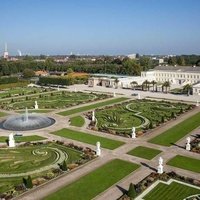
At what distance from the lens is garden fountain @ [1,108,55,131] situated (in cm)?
5288

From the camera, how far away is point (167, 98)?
83.5 meters

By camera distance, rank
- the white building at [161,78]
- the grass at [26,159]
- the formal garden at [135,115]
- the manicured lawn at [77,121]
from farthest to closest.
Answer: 1. the white building at [161,78]
2. the manicured lawn at [77,121]
3. the formal garden at [135,115]
4. the grass at [26,159]

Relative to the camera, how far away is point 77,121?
57.7 m

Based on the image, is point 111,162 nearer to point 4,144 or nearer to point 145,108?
point 4,144

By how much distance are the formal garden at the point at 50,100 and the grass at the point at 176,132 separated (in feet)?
97.4

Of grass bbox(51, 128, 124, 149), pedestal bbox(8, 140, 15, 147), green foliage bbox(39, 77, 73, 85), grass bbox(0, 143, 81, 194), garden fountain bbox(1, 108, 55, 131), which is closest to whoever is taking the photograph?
grass bbox(0, 143, 81, 194)

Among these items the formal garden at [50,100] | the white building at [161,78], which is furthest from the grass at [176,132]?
the white building at [161,78]

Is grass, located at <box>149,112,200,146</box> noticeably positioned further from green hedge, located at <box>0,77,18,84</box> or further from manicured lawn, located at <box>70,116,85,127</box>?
green hedge, located at <box>0,77,18,84</box>

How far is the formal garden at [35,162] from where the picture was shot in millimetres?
31503

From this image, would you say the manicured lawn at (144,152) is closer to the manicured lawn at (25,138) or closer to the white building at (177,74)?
the manicured lawn at (25,138)

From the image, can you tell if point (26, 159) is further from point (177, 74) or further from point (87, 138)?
point (177, 74)

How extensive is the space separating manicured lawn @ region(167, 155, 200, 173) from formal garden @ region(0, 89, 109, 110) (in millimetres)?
39261

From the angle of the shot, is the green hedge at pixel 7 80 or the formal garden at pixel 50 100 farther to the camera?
the green hedge at pixel 7 80

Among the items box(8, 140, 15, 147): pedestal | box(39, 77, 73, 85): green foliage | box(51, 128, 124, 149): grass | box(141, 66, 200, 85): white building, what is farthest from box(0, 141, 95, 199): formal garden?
box(141, 66, 200, 85): white building
